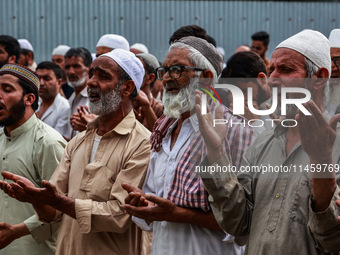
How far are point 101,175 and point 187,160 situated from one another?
0.68m

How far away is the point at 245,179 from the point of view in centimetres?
329

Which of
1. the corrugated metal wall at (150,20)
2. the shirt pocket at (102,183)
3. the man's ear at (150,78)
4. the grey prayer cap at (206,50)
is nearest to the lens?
the grey prayer cap at (206,50)

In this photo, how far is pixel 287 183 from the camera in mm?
3031

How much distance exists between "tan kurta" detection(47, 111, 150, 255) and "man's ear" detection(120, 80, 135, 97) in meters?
0.19

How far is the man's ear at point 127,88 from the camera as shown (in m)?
4.52

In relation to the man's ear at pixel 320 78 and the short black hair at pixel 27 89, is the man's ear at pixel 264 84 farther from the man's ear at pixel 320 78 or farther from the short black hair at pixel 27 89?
the short black hair at pixel 27 89

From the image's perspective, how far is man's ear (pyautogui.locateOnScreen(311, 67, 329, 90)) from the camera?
3147 millimetres

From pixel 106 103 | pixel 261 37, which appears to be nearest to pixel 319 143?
pixel 106 103

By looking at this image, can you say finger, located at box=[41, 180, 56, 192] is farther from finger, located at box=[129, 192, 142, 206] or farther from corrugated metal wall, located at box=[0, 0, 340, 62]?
corrugated metal wall, located at box=[0, 0, 340, 62]

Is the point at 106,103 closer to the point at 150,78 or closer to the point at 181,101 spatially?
the point at 181,101

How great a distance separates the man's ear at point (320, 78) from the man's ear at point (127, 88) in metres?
1.65

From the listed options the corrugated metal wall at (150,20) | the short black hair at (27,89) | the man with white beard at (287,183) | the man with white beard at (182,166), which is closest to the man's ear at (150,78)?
the short black hair at (27,89)

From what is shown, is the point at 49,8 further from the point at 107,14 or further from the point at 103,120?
the point at 103,120

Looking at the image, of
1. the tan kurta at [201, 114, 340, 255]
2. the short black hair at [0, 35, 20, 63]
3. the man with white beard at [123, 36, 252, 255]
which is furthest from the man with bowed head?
the short black hair at [0, 35, 20, 63]
